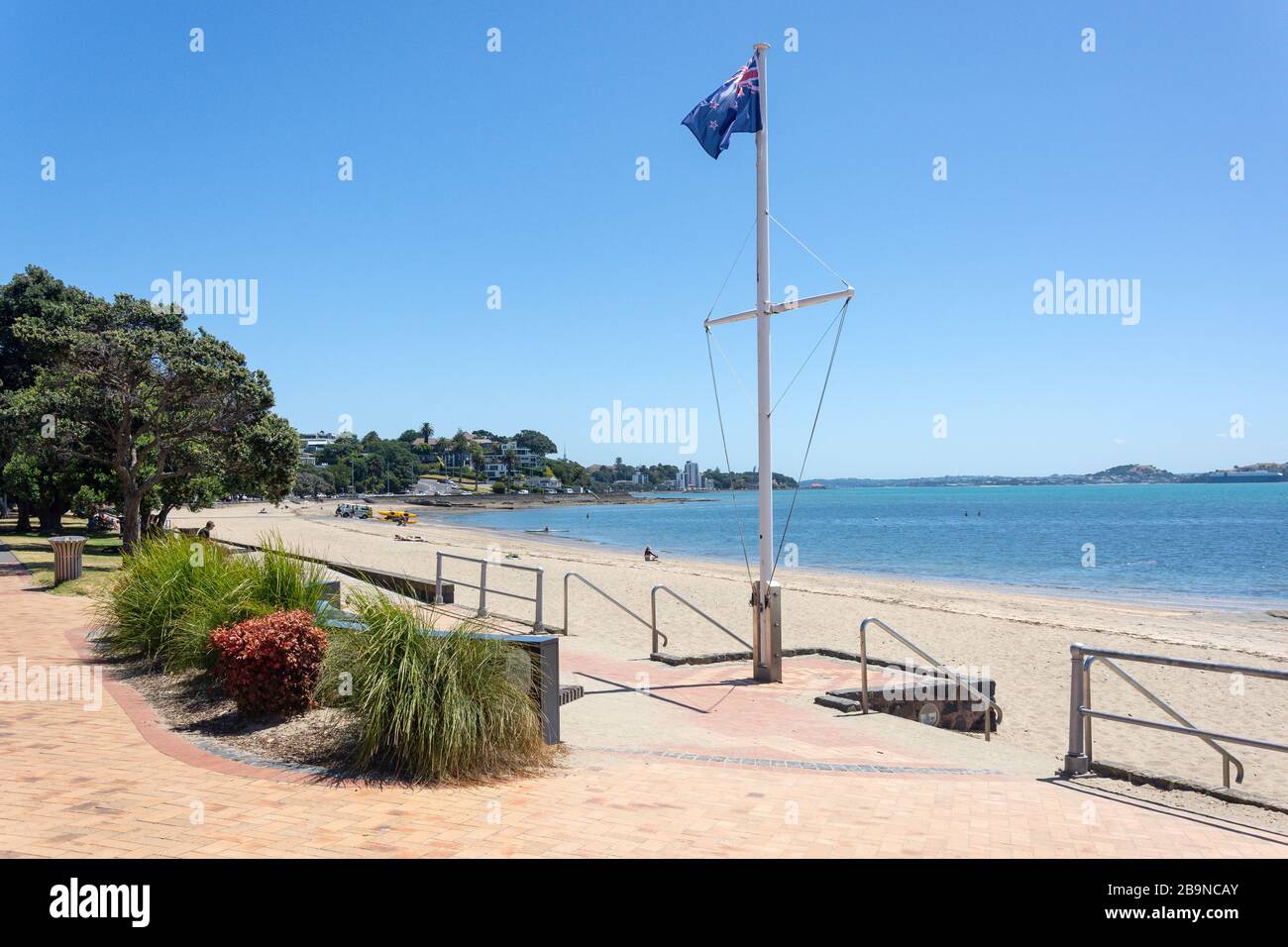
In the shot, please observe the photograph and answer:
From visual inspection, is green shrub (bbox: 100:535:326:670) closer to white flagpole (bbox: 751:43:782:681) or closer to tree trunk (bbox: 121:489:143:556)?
white flagpole (bbox: 751:43:782:681)


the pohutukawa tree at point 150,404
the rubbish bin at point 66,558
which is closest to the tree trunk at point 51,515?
the pohutukawa tree at point 150,404

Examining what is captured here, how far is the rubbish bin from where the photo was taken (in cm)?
1562

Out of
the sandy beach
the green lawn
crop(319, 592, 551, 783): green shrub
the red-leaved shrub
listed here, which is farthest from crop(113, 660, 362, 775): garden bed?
the green lawn

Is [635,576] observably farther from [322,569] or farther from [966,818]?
[966,818]

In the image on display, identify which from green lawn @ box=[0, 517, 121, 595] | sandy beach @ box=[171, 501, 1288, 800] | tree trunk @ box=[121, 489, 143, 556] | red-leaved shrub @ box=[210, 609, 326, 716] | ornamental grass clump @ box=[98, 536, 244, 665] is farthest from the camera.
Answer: tree trunk @ box=[121, 489, 143, 556]

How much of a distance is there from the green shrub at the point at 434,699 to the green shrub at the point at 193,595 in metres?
1.92

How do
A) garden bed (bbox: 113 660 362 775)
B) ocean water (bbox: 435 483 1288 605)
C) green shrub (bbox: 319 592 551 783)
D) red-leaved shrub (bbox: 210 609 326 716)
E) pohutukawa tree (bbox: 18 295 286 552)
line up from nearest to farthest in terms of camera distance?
green shrub (bbox: 319 592 551 783)
garden bed (bbox: 113 660 362 775)
red-leaved shrub (bbox: 210 609 326 716)
pohutukawa tree (bbox: 18 295 286 552)
ocean water (bbox: 435 483 1288 605)

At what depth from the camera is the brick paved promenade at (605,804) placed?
171 inches

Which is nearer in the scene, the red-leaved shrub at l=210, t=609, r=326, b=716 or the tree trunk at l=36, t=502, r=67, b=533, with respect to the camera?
the red-leaved shrub at l=210, t=609, r=326, b=716

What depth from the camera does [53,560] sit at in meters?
19.6

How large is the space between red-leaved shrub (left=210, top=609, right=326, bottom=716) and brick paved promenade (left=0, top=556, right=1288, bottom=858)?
1.89 ft

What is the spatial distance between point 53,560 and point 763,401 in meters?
17.7

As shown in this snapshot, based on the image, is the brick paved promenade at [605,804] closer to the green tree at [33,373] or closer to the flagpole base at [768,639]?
the flagpole base at [768,639]

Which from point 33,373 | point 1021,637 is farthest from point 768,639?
point 33,373
